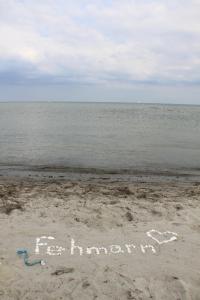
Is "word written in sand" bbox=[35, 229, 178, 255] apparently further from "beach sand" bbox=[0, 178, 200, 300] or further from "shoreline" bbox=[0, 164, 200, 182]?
"shoreline" bbox=[0, 164, 200, 182]

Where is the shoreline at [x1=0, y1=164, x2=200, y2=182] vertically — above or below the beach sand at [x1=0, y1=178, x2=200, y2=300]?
below

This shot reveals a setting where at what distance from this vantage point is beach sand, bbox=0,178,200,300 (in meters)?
5.99

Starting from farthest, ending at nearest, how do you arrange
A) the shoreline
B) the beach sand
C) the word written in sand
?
the shoreline
the word written in sand
the beach sand

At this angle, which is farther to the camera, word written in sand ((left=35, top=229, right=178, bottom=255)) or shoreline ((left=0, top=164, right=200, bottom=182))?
shoreline ((left=0, top=164, right=200, bottom=182))

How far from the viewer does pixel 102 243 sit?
7.73m

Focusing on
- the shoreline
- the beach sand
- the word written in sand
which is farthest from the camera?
the shoreline

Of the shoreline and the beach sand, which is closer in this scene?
the beach sand

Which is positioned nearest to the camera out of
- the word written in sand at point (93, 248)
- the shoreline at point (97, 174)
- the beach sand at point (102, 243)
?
the beach sand at point (102, 243)

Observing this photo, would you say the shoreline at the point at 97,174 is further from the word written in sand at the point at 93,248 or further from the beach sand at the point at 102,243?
the word written in sand at the point at 93,248

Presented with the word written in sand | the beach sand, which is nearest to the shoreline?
the beach sand

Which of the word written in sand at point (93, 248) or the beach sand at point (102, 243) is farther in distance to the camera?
the word written in sand at point (93, 248)

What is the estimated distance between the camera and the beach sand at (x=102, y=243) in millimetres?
5992

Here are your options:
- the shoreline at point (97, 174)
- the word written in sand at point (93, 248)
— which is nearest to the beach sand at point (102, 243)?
the word written in sand at point (93, 248)

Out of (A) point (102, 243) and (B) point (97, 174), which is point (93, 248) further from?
(B) point (97, 174)
